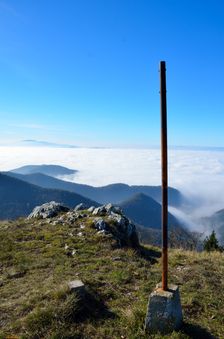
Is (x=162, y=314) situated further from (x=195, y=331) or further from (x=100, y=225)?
(x=100, y=225)

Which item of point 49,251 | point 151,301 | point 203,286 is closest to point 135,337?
point 151,301

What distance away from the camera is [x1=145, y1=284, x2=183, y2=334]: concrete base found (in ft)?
23.5

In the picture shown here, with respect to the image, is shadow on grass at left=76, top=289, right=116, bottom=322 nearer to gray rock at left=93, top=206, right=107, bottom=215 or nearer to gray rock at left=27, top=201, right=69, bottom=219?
gray rock at left=93, top=206, right=107, bottom=215

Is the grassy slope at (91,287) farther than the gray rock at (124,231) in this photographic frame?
No

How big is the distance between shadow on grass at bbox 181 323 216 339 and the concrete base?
0.33m

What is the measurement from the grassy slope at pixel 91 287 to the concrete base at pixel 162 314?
221 millimetres

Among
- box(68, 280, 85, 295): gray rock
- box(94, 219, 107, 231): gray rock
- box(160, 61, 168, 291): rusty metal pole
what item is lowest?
box(94, 219, 107, 231): gray rock

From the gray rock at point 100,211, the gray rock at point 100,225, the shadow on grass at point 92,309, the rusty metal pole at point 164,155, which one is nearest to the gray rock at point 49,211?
Answer: the gray rock at point 100,211

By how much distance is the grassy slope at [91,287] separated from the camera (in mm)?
7410

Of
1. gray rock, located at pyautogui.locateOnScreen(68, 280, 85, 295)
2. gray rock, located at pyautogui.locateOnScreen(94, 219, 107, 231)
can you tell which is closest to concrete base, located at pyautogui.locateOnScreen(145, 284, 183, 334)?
gray rock, located at pyautogui.locateOnScreen(68, 280, 85, 295)

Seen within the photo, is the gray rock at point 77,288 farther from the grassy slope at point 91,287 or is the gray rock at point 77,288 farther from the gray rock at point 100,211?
the gray rock at point 100,211

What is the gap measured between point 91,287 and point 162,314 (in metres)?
3.03

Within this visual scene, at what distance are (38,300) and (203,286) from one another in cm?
492

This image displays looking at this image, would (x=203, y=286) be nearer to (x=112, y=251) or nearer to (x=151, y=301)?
(x=151, y=301)
